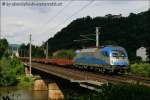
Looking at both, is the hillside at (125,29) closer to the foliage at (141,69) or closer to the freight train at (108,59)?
the foliage at (141,69)

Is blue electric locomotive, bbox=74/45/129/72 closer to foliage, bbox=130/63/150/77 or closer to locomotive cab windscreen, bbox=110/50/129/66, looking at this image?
locomotive cab windscreen, bbox=110/50/129/66

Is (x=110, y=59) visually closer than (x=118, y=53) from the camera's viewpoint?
Yes

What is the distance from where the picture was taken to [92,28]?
384 feet

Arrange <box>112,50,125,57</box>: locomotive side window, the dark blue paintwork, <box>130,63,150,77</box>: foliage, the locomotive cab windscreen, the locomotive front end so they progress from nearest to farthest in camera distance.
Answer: the locomotive front end < the locomotive cab windscreen < <box>112,50,125,57</box>: locomotive side window < <box>130,63,150,77</box>: foliage < the dark blue paintwork

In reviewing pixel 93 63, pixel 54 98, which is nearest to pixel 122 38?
pixel 93 63

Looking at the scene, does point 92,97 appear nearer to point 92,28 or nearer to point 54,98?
point 54,98

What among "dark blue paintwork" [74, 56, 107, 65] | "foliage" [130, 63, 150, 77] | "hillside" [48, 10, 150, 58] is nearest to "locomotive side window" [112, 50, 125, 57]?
"dark blue paintwork" [74, 56, 107, 65]

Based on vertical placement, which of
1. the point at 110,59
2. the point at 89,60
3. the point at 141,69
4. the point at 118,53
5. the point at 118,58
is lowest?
the point at 141,69

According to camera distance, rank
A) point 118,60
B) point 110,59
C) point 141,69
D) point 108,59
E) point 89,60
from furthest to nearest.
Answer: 1. point 89,60
2. point 141,69
3. point 108,59
4. point 118,60
5. point 110,59

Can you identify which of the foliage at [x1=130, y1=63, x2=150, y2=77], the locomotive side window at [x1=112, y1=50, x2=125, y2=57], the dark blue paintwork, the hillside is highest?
the hillside

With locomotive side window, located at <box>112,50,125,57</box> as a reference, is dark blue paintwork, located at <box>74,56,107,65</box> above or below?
below

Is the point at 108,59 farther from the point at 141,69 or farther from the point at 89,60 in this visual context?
the point at 89,60

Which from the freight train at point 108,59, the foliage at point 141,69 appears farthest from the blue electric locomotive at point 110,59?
the foliage at point 141,69

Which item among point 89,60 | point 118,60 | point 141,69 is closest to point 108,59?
point 118,60
